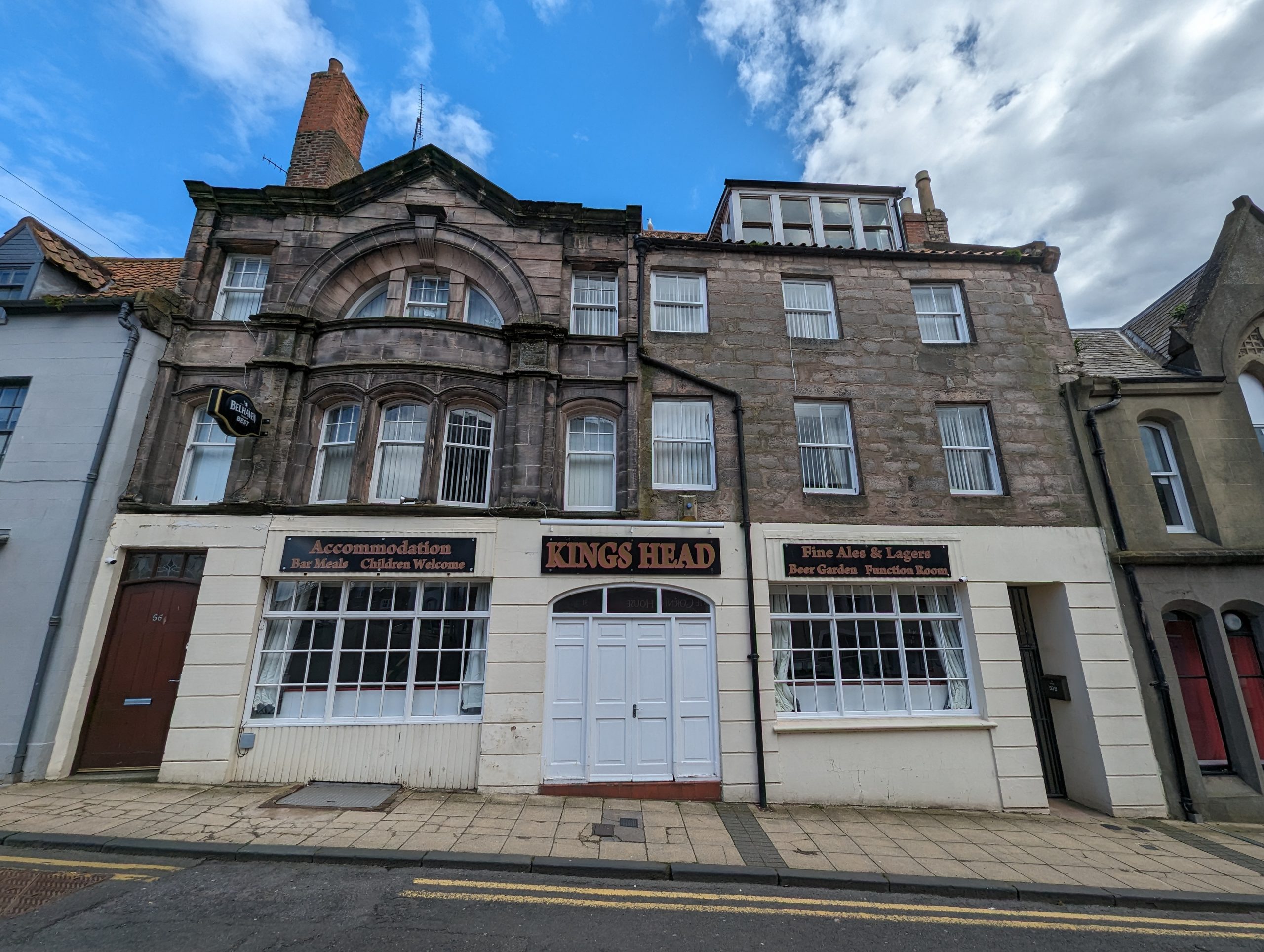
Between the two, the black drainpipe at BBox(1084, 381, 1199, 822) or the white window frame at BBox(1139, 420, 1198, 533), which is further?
the white window frame at BBox(1139, 420, 1198, 533)

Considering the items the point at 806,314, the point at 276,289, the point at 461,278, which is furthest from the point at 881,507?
the point at 276,289

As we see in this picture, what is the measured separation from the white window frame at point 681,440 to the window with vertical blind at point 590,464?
0.82 m

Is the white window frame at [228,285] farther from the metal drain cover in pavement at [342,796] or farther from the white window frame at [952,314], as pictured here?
the white window frame at [952,314]

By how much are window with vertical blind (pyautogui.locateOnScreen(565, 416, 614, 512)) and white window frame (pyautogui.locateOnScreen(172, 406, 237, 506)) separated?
6397mm

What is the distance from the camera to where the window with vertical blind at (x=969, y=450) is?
10961mm

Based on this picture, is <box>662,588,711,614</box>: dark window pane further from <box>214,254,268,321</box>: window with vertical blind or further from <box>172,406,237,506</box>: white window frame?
<box>214,254,268,321</box>: window with vertical blind

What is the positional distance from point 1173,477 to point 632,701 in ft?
39.4

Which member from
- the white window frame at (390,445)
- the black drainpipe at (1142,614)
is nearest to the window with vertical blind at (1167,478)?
the black drainpipe at (1142,614)

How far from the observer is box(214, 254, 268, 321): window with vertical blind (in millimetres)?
11281

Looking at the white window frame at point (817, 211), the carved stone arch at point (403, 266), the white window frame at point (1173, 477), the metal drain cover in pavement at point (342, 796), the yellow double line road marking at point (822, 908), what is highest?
the white window frame at point (817, 211)

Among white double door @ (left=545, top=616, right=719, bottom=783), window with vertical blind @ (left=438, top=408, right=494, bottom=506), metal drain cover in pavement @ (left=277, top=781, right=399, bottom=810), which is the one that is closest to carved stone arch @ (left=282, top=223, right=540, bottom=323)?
window with vertical blind @ (left=438, top=408, right=494, bottom=506)

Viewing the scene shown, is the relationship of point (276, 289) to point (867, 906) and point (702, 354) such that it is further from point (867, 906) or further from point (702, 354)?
point (867, 906)

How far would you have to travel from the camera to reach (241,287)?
11414 millimetres

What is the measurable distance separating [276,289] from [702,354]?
9.07m
